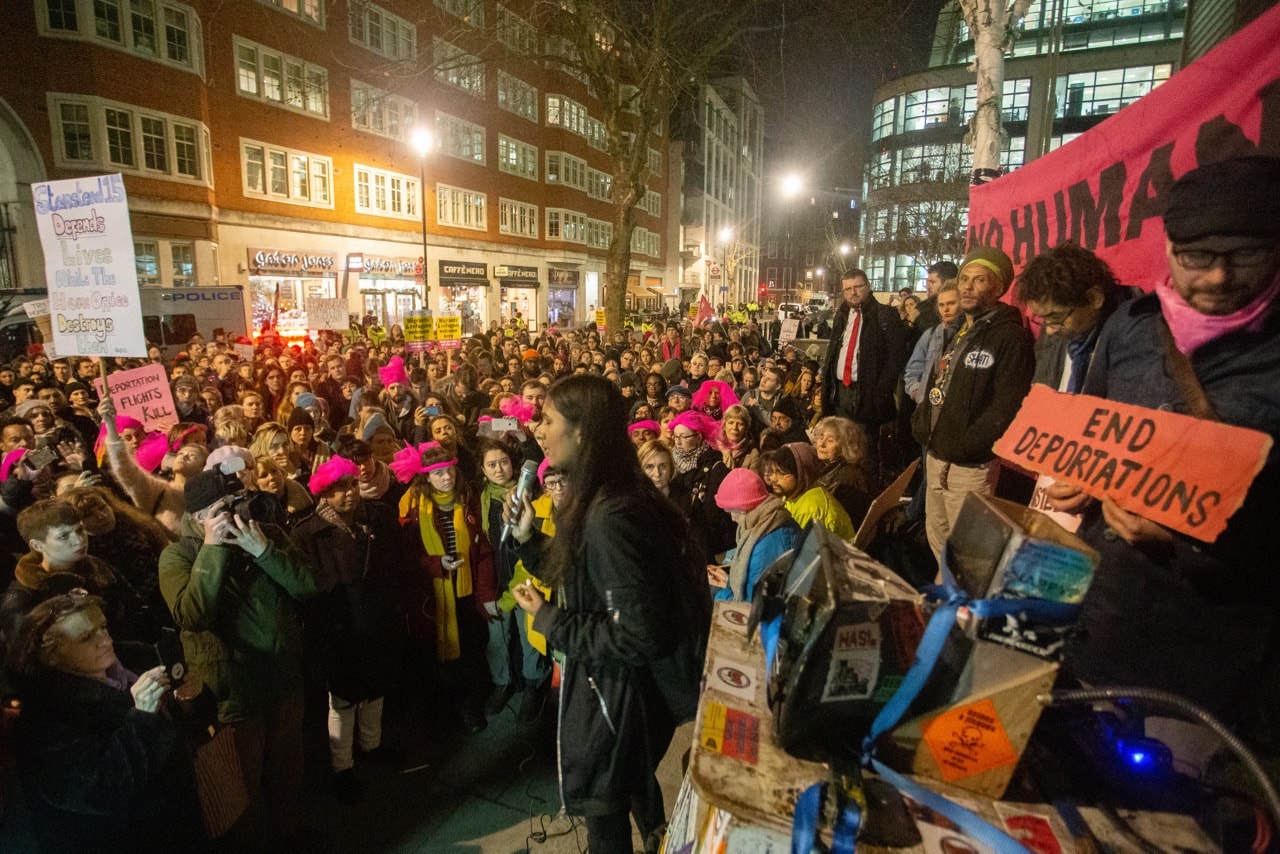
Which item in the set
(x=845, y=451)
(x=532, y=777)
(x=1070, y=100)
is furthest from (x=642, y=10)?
(x=1070, y=100)

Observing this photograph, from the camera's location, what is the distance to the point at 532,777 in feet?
11.8

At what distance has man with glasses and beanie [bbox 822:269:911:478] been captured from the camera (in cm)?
617

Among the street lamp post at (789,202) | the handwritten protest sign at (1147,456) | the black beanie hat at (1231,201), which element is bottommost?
the handwritten protest sign at (1147,456)

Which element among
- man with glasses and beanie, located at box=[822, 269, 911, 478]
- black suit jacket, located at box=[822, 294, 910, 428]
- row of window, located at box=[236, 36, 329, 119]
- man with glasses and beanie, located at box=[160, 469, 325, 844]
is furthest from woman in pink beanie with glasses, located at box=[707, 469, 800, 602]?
row of window, located at box=[236, 36, 329, 119]

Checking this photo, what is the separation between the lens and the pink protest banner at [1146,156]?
222 centimetres

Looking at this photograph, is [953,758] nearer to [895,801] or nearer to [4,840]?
[895,801]

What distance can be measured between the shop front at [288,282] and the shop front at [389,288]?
1437 mm

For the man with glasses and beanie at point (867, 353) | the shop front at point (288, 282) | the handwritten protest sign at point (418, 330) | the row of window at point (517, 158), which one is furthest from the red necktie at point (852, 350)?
the row of window at point (517, 158)

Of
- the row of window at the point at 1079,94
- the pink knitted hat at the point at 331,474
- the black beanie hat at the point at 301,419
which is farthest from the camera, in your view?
the row of window at the point at 1079,94

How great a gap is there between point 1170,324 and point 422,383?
10.1 m

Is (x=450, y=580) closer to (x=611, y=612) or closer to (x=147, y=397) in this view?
(x=611, y=612)

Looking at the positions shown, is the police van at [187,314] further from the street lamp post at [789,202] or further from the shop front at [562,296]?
the shop front at [562,296]

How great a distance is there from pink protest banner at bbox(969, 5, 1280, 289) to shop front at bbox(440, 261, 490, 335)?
30.4 metres

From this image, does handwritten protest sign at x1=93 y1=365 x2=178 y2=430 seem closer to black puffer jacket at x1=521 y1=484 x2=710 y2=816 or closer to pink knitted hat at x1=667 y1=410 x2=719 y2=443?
pink knitted hat at x1=667 y1=410 x2=719 y2=443
